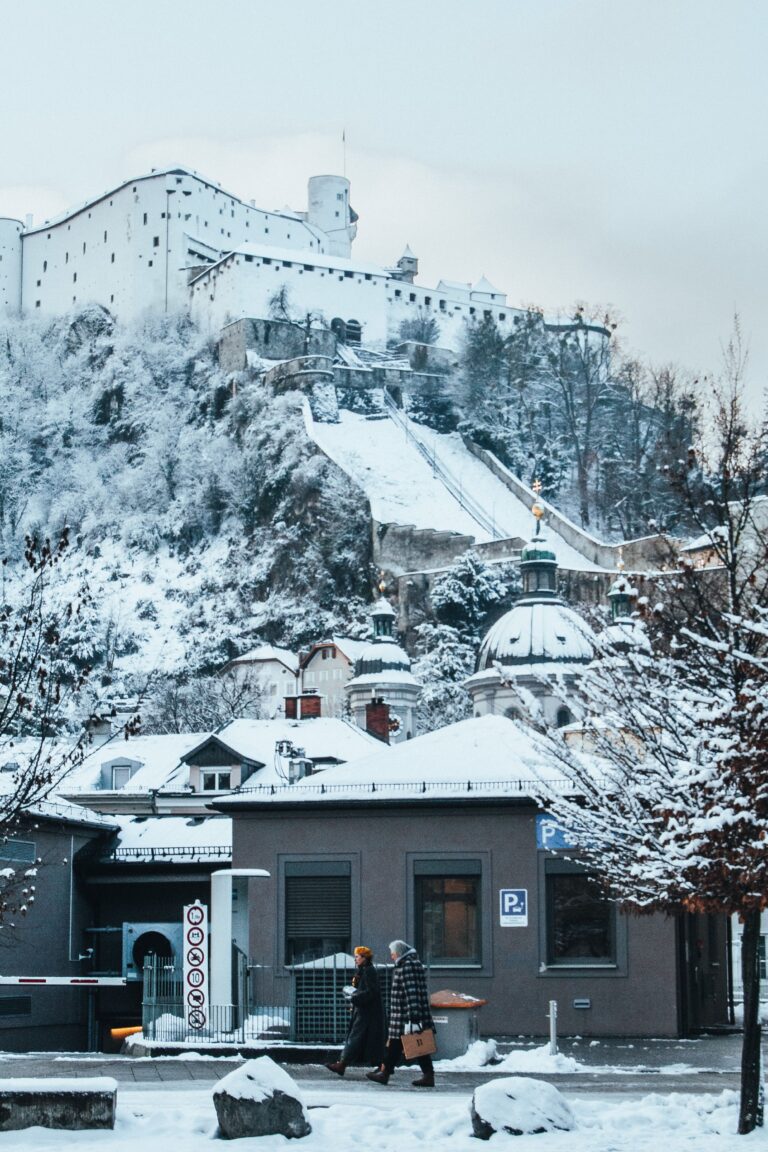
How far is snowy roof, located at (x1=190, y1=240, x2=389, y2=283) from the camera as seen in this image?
12294 cm

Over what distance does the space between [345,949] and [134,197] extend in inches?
4335

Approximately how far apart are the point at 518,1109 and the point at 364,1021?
4.80m

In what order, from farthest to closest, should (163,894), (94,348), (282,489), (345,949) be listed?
(94,348)
(282,489)
(163,894)
(345,949)

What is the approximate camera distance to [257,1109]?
13156 millimetres

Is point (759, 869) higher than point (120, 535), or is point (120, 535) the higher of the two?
point (120, 535)

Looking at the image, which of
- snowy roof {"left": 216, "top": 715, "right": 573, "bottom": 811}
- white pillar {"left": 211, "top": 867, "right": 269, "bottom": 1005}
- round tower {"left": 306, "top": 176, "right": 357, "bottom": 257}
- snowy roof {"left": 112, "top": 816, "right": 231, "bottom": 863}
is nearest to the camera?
white pillar {"left": 211, "top": 867, "right": 269, "bottom": 1005}

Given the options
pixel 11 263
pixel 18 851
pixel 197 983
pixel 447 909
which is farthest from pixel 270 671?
pixel 197 983

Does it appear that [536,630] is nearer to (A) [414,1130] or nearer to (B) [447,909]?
(B) [447,909]

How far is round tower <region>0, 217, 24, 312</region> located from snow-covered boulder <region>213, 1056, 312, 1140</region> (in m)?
129

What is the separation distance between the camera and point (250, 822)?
2689cm

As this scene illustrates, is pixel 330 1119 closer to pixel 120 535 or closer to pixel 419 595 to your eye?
pixel 419 595

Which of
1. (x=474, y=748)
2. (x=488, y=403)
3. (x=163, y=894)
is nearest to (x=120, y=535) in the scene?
(x=488, y=403)

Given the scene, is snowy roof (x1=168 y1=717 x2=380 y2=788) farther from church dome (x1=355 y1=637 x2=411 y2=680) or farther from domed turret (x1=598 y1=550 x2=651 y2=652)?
domed turret (x1=598 y1=550 x2=651 y2=652)

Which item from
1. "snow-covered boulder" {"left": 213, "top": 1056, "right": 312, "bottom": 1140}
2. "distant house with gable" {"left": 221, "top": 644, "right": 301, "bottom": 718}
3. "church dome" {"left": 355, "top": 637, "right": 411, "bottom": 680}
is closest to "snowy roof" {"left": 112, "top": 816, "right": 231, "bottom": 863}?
"snow-covered boulder" {"left": 213, "top": 1056, "right": 312, "bottom": 1140}
